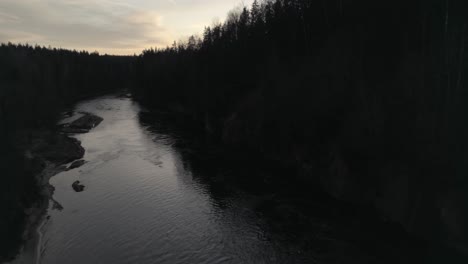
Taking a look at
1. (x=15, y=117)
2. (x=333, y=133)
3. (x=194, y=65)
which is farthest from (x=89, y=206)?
(x=194, y=65)

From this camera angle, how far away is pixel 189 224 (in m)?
22.4

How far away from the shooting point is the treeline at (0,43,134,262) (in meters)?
22.1

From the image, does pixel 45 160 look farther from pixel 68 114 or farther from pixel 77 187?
pixel 68 114

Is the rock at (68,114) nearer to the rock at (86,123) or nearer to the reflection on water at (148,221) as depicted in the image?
the rock at (86,123)

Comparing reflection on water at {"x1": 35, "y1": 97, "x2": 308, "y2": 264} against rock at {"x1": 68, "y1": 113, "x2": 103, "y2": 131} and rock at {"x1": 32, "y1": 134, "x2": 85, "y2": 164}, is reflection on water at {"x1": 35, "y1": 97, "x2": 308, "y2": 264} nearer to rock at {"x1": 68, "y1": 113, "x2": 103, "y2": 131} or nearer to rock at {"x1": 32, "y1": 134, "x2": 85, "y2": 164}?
rock at {"x1": 32, "y1": 134, "x2": 85, "y2": 164}

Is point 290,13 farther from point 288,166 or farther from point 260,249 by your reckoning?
point 260,249

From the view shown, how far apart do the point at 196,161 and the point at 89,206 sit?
540 inches

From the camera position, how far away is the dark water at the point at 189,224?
61.1 feet

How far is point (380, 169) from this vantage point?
22.9m

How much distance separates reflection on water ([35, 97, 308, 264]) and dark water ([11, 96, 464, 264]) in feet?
0.20

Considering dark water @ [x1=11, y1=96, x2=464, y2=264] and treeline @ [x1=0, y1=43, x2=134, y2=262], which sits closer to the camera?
dark water @ [x1=11, y1=96, x2=464, y2=264]

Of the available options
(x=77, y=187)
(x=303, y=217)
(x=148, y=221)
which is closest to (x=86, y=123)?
(x=77, y=187)

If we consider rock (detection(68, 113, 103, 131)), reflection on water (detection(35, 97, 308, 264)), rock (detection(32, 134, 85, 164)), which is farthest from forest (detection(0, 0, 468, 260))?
rock (detection(32, 134, 85, 164))

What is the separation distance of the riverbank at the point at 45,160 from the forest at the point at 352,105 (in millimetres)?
1307
